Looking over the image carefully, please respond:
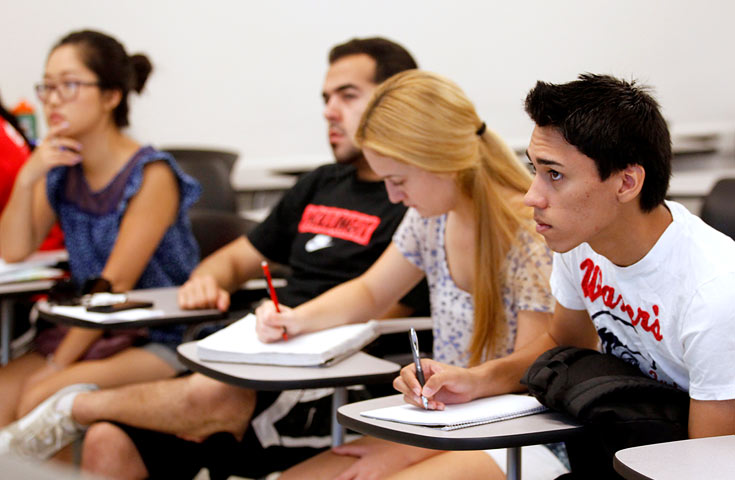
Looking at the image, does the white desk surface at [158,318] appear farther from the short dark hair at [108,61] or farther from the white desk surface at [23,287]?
the short dark hair at [108,61]

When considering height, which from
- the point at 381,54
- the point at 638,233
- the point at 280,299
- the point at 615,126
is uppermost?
the point at 381,54

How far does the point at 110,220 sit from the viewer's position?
2.36 metres

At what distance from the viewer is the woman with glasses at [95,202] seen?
2244 mm

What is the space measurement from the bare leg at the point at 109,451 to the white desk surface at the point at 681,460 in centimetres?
126

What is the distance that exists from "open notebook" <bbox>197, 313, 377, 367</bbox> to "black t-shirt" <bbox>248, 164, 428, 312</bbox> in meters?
0.40

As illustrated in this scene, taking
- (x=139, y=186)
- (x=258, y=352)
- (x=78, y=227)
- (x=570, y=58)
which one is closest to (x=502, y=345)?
(x=258, y=352)

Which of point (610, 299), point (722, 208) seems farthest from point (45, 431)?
point (722, 208)

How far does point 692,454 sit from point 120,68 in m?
2.04

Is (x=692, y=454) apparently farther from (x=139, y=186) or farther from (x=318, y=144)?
(x=318, y=144)

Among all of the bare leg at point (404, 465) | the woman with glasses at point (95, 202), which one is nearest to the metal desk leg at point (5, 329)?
the woman with glasses at point (95, 202)

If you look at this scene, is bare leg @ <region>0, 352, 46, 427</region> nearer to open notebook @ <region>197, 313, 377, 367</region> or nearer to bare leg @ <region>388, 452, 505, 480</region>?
open notebook @ <region>197, 313, 377, 367</region>

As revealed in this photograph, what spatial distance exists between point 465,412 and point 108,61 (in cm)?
173

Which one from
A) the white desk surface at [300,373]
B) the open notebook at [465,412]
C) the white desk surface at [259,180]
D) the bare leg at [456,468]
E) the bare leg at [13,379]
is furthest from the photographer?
the white desk surface at [259,180]

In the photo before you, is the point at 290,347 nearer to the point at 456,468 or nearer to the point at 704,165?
the point at 456,468
